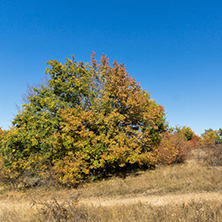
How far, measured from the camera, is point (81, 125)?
1302 centimetres

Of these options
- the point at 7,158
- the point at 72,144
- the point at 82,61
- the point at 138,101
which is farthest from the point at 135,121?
the point at 7,158

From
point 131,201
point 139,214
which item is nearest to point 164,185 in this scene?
point 131,201

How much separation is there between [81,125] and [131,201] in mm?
6488

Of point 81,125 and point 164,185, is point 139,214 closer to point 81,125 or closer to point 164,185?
point 164,185

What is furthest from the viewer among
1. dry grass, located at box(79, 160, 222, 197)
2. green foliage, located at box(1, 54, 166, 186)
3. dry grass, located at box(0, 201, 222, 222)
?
green foliage, located at box(1, 54, 166, 186)

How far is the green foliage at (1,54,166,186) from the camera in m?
13.3

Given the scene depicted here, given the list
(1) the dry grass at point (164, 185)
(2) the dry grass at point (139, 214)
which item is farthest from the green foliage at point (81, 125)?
(2) the dry grass at point (139, 214)

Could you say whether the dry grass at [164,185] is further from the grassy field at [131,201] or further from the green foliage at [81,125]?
the green foliage at [81,125]

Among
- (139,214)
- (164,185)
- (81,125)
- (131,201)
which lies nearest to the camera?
(139,214)

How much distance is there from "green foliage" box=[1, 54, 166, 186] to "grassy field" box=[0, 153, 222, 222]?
1836 millimetres

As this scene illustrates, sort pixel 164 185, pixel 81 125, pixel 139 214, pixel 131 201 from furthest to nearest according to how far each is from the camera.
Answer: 1. pixel 81 125
2. pixel 164 185
3. pixel 131 201
4. pixel 139 214

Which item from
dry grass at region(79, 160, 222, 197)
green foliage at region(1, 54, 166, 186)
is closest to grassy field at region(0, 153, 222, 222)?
dry grass at region(79, 160, 222, 197)

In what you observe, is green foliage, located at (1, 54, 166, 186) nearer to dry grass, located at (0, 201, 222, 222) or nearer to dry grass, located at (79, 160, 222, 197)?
dry grass, located at (79, 160, 222, 197)

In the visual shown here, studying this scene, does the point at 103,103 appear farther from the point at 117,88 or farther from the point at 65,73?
the point at 65,73
